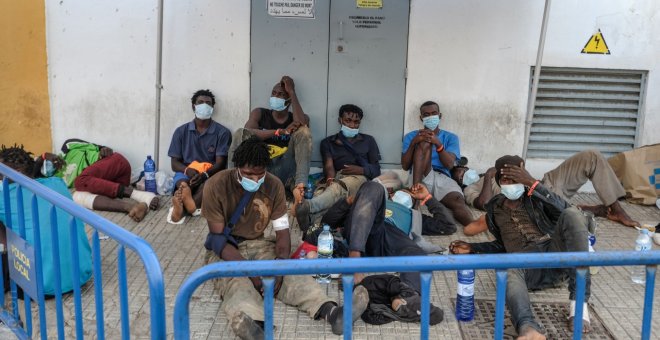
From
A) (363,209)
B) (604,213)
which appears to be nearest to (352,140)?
(363,209)

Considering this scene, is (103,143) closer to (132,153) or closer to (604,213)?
(132,153)

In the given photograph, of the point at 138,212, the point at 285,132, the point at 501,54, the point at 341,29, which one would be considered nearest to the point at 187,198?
the point at 138,212

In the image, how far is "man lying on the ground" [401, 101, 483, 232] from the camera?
6.23 meters

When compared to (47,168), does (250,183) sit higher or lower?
higher

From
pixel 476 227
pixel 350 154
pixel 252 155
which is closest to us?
pixel 252 155

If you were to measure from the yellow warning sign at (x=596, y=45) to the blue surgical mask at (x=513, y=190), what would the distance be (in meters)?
3.16

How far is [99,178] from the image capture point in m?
6.38

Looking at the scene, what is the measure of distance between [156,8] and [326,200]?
295cm

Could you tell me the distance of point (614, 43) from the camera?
7.01m

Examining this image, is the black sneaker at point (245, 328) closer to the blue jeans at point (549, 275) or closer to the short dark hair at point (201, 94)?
the blue jeans at point (549, 275)

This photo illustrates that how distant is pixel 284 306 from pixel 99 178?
2964 mm

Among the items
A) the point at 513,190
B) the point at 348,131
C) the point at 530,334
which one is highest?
the point at 348,131

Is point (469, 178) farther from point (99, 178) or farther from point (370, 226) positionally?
point (99, 178)

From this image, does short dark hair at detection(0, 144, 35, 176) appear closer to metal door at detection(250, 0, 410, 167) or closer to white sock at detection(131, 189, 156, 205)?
white sock at detection(131, 189, 156, 205)
